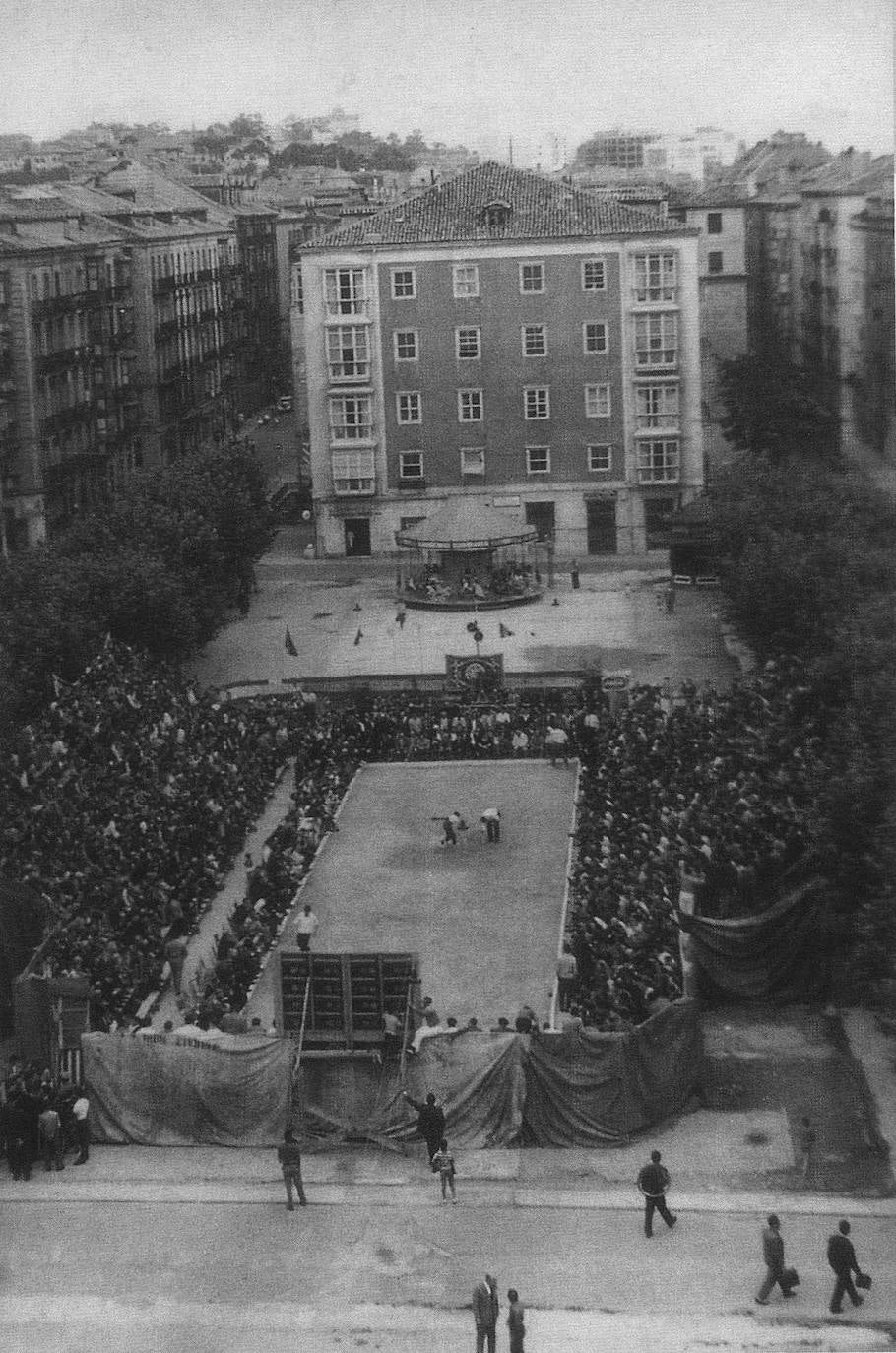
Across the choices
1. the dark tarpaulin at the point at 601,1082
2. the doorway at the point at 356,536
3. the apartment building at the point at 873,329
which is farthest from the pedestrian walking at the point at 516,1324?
the doorway at the point at 356,536

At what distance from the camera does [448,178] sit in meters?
62.5

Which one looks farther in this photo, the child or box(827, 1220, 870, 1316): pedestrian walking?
the child

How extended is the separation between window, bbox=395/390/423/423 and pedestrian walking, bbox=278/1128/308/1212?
4185 cm

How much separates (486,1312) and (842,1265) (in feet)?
10.8

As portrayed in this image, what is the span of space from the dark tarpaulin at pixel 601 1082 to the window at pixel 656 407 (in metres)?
39.7

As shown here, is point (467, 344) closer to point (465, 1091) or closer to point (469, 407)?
point (469, 407)

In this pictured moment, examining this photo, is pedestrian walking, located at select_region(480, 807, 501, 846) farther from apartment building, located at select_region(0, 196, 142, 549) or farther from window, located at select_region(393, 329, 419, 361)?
window, located at select_region(393, 329, 419, 361)

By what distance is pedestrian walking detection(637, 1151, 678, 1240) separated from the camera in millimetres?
19312

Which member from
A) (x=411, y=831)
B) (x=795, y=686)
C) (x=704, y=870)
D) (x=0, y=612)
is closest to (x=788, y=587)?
(x=795, y=686)

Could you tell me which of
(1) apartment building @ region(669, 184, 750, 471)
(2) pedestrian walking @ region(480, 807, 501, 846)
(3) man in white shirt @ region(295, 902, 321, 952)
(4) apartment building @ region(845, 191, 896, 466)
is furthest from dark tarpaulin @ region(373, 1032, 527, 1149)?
(1) apartment building @ region(669, 184, 750, 471)

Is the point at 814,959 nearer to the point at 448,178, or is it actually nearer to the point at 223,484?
the point at 223,484

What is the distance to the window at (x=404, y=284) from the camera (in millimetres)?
59875

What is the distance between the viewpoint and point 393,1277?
1889cm

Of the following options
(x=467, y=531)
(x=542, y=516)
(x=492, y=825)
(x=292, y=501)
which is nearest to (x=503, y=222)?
(x=542, y=516)
